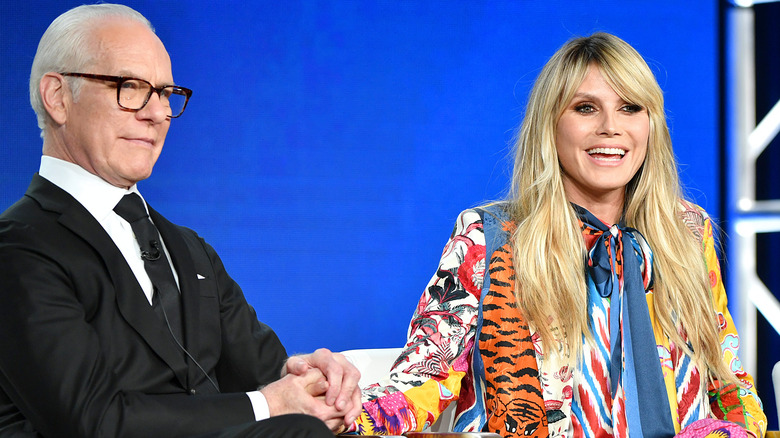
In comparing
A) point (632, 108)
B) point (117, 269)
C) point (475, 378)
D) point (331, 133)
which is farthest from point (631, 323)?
point (331, 133)

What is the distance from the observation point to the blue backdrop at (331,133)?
363 centimetres

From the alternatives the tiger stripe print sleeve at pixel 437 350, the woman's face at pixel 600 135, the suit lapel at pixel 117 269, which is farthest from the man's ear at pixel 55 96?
the woman's face at pixel 600 135

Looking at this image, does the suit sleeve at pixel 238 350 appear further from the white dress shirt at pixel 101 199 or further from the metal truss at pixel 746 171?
the metal truss at pixel 746 171

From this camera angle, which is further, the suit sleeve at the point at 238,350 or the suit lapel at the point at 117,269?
the suit sleeve at the point at 238,350

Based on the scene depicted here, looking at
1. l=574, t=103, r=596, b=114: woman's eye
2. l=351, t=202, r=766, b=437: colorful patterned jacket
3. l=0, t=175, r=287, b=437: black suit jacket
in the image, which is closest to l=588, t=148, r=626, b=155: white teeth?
l=574, t=103, r=596, b=114: woman's eye

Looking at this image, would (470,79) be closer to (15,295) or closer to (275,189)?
(275,189)

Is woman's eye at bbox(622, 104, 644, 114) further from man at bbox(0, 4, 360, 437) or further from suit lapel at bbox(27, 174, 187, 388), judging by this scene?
→ suit lapel at bbox(27, 174, 187, 388)

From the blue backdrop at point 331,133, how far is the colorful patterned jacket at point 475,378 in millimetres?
1568

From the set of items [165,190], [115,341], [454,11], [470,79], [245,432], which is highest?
[454,11]

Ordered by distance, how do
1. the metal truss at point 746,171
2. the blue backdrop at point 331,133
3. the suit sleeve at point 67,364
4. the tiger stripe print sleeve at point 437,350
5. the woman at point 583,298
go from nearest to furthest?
1. the suit sleeve at point 67,364
2. the tiger stripe print sleeve at point 437,350
3. the woman at point 583,298
4. the blue backdrop at point 331,133
5. the metal truss at point 746,171

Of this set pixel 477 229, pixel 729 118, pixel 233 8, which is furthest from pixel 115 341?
pixel 729 118

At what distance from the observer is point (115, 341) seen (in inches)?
Result: 65.4

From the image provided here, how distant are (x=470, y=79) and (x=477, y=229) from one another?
1.86 metres

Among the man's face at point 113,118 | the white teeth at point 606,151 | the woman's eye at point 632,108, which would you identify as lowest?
the man's face at point 113,118
